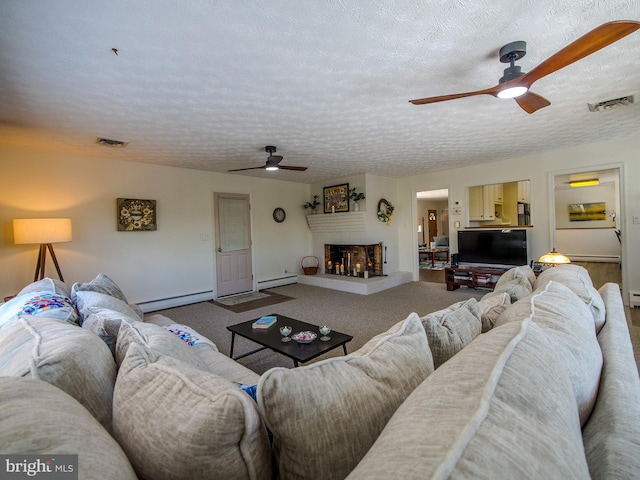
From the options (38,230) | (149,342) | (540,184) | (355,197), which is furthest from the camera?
(355,197)

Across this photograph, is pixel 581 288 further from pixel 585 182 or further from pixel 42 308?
pixel 585 182

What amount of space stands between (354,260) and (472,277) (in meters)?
2.25

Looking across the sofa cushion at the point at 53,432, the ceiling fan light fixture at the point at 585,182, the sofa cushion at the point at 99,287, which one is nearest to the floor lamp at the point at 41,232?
the sofa cushion at the point at 99,287

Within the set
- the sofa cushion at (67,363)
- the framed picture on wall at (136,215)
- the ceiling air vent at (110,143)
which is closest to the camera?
the sofa cushion at (67,363)

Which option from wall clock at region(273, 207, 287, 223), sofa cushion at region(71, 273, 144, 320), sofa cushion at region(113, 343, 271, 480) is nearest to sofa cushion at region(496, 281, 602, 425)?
sofa cushion at region(113, 343, 271, 480)

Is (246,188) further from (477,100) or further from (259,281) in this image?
(477,100)

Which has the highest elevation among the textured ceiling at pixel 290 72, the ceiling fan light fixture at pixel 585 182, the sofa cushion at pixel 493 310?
the textured ceiling at pixel 290 72

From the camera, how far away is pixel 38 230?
3.23m

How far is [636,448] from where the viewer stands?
0.56 metres

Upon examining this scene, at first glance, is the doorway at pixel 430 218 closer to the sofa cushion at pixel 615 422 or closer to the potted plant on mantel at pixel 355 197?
the potted plant on mantel at pixel 355 197

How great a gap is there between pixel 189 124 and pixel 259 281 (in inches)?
Answer: 141

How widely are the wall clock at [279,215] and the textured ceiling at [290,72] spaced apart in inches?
96.9

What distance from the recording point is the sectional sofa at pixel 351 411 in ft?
1.31

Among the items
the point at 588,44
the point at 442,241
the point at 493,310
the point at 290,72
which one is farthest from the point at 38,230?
the point at 442,241
